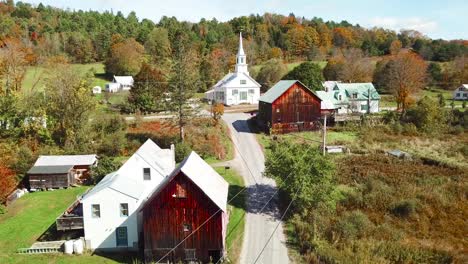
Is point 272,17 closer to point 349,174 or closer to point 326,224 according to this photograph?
point 349,174

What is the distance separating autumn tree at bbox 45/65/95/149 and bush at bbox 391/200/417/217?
30.0 meters

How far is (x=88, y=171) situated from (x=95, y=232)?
13.0 metres

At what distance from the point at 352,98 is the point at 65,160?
38228 millimetres

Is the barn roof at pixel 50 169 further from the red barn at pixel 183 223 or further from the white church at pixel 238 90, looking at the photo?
the white church at pixel 238 90

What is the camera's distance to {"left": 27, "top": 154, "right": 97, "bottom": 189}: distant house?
36.0 meters

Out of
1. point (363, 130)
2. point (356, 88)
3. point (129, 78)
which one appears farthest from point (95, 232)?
point (129, 78)

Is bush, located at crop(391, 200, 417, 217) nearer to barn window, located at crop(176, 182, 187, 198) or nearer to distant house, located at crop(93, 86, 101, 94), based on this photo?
barn window, located at crop(176, 182, 187, 198)

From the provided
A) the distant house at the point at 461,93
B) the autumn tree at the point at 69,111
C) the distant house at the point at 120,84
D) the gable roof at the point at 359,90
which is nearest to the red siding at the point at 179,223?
the autumn tree at the point at 69,111

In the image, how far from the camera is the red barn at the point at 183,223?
24.0 metres

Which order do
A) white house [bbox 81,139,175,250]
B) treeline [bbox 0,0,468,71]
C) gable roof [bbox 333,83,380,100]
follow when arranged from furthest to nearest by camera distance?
treeline [bbox 0,0,468,71]
gable roof [bbox 333,83,380,100]
white house [bbox 81,139,175,250]

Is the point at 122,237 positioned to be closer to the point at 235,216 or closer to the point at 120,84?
the point at 235,216

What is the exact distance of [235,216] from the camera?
28.5m

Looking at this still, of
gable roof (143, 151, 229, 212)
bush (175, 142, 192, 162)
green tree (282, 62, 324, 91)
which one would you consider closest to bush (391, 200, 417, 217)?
gable roof (143, 151, 229, 212)

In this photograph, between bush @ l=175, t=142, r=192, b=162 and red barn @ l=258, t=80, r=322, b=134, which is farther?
red barn @ l=258, t=80, r=322, b=134
